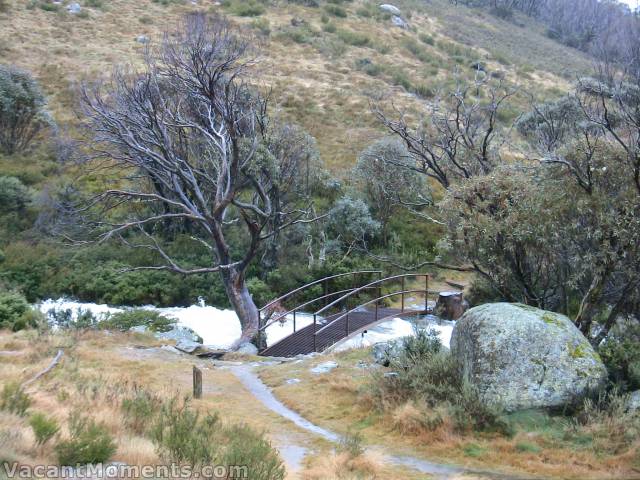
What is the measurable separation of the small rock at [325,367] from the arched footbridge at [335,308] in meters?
2.38

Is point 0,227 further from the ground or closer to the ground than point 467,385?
closer to the ground

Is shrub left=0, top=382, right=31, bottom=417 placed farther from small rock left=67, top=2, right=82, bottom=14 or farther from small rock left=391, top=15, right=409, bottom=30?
small rock left=391, top=15, right=409, bottom=30

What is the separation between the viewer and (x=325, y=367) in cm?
1215

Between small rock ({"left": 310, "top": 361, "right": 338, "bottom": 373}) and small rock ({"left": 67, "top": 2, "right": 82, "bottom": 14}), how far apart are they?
44.2m

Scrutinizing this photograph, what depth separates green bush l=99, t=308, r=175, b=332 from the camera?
1747 centimetres

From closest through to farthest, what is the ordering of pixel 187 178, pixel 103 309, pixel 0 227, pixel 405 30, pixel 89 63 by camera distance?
pixel 187 178 → pixel 103 309 → pixel 0 227 → pixel 89 63 → pixel 405 30

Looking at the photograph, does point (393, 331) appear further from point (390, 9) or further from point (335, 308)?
point (390, 9)

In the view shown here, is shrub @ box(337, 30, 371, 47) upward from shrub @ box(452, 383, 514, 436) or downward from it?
upward

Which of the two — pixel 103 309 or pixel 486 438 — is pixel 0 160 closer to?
pixel 103 309

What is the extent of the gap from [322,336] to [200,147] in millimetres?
9858

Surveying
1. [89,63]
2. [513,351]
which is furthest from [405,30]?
[513,351]

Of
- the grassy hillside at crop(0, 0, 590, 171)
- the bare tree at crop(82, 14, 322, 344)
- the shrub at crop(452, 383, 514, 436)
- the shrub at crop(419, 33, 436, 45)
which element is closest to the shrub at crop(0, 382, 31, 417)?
the shrub at crop(452, 383, 514, 436)

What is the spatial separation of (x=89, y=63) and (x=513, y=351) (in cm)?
3697

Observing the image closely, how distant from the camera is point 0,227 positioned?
79.4ft
